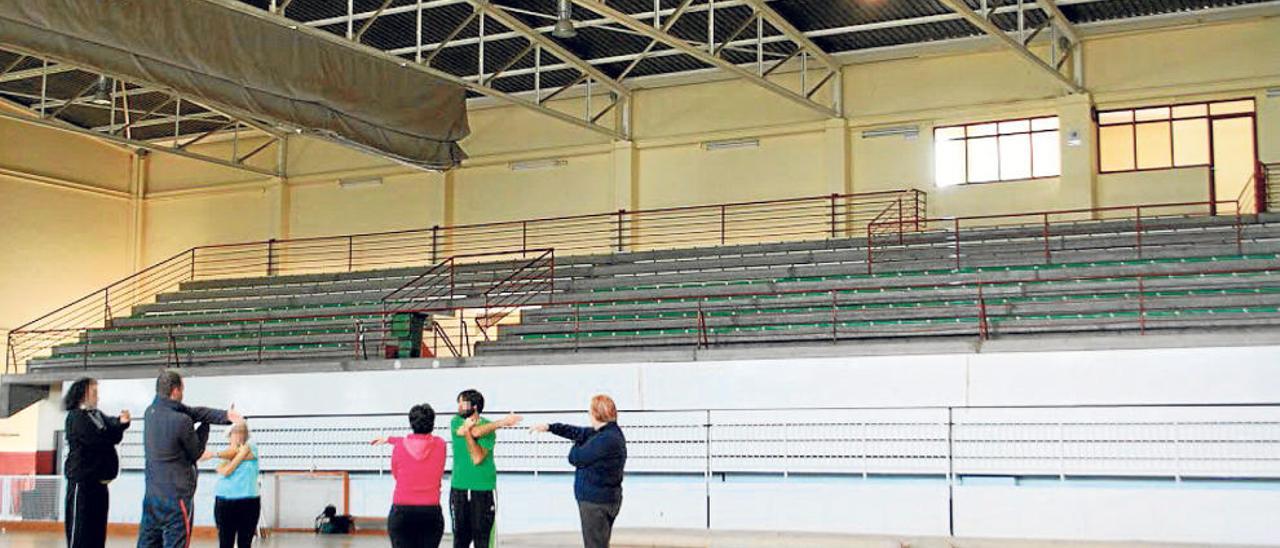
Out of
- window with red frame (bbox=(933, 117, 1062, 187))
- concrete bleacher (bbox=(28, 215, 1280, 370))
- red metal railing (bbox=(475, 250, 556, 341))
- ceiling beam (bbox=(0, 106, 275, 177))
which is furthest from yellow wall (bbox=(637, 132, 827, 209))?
ceiling beam (bbox=(0, 106, 275, 177))

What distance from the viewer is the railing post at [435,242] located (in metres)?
28.9

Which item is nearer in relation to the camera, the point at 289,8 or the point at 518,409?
the point at 518,409

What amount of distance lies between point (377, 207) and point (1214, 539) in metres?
19.4

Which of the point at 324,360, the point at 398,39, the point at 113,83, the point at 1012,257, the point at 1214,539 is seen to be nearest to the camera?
the point at 1214,539

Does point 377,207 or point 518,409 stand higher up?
point 377,207

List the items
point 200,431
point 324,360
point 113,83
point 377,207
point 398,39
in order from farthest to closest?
point 377,207, point 113,83, point 398,39, point 324,360, point 200,431

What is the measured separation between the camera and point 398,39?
25.9m

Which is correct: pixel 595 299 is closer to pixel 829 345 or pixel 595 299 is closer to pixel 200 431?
pixel 829 345

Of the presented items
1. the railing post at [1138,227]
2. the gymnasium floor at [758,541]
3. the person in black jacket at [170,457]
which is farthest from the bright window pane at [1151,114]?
the person in black jacket at [170,457]

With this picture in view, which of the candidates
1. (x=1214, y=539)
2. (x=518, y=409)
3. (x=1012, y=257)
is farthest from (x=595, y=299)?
(x=1214, y=539)

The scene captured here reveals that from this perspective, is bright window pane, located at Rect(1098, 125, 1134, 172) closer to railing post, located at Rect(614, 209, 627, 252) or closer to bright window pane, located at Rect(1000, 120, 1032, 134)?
bright window pane, located at Rect(1000, 120, 1032, 134)

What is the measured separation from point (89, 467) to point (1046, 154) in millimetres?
18425

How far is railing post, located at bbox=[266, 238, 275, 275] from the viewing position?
31.0 meters

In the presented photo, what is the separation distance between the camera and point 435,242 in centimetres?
2919
